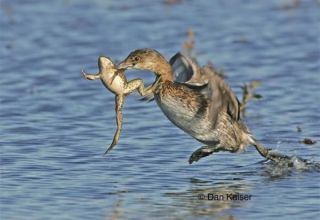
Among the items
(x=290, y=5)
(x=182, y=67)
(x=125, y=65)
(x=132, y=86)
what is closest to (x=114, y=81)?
Answer: (x=132, y=86)

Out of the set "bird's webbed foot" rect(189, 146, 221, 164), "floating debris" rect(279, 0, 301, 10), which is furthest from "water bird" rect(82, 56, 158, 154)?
"floating debris" rect(279, 0, 301, 10)

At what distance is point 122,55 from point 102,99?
206 cm

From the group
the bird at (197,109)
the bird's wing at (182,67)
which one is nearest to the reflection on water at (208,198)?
the bird at (197,109)

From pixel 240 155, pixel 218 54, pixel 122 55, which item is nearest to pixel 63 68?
pixel 122 55

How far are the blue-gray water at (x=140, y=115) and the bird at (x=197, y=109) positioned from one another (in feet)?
0.67

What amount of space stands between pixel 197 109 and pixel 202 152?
1.17 ft

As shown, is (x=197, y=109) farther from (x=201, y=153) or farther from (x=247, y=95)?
(x=247, y=95)

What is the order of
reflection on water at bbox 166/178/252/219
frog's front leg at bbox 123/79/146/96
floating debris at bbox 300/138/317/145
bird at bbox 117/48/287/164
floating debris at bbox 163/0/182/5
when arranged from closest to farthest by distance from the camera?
reflection on water at bbox 166/178/252/219 → frog's front leg at bbox 123/79/146/96 → bird at bbox 117/48/287/164 → floating debris at bbox 300/138/317/145 → floating debris at bbox 163/0/182/5

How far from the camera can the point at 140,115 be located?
11344 mm

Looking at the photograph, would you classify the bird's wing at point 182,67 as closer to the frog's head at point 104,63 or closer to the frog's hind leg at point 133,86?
the frog's hind leg at point 133,86

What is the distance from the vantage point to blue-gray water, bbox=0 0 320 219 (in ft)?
26.5

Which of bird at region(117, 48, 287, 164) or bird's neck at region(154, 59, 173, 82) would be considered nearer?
bird at region(117, 48, 287, 164)

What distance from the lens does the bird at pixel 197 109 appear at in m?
9.01

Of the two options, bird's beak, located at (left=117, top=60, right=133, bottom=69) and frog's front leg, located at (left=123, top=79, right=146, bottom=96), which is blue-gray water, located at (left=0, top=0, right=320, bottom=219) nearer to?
frog's front leg, located at (left=123, top=79, right=146, bottom=96)
